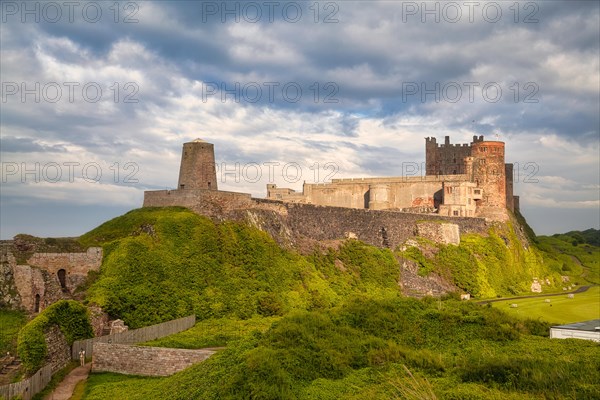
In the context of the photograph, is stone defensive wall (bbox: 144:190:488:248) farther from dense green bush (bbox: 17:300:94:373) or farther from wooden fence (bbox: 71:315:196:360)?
dense green bush (bbox: 17:300:94:373)

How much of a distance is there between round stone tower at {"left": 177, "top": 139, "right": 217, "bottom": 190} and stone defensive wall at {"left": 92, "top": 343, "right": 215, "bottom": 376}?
13952mm

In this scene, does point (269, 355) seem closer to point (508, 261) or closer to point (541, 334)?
point (541, 334)

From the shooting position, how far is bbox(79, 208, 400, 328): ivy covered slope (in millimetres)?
29391

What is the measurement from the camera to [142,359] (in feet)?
82.0

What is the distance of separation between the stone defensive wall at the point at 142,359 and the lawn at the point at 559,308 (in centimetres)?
2057

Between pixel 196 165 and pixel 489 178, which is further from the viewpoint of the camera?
pixel 489 178

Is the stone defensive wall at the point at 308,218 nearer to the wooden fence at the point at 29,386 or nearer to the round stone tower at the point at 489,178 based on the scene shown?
the round stone tower at the point at 489,178

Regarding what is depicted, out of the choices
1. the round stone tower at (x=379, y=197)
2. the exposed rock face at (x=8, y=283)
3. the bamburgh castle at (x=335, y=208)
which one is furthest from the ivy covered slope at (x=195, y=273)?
the round stone tower at (x=379, y=197)

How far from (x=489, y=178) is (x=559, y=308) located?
24.0 m

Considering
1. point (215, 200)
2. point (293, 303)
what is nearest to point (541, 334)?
point (293, 303)

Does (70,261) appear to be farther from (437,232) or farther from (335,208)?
(437,232)

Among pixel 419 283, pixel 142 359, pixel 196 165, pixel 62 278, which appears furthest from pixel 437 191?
pixel 142 359

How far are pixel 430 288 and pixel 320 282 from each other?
13720 millimetres

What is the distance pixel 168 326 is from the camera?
28.5m
